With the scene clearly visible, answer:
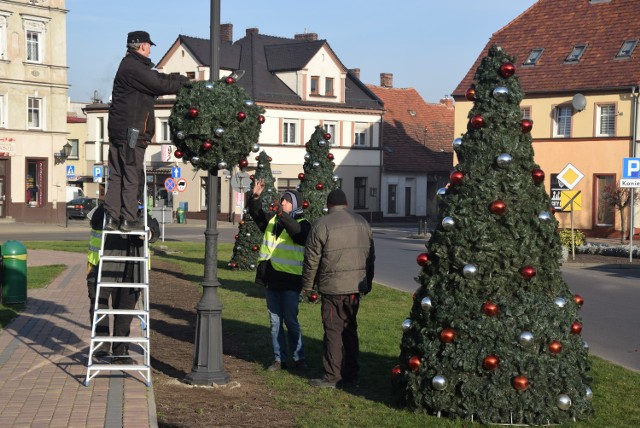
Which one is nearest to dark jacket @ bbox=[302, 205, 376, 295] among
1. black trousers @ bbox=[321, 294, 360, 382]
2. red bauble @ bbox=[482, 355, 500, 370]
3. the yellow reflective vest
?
black trousers @ bbox=[321, 294, 360, 382]

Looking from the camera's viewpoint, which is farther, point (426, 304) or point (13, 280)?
point (13, 280)

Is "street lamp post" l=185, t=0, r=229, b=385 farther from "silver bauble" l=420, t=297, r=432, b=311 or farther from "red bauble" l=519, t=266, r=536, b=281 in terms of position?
"red bauble" l=519, t=266, r=536, b=281

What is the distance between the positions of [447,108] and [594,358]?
64.2 m

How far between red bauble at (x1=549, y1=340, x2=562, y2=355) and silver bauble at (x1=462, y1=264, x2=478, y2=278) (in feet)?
2.73

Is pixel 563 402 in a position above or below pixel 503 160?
below

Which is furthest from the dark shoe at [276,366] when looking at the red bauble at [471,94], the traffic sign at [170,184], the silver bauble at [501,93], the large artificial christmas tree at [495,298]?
the traffic sign at [170,184]

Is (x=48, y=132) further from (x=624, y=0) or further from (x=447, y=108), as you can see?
(x=447, y=108)

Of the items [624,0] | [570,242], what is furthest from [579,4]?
[570,242]

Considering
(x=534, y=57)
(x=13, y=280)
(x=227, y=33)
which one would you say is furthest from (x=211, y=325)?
(x=227, y=33)

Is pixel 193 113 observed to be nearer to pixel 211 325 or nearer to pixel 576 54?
pixel 211 325

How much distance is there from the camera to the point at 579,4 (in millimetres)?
46625

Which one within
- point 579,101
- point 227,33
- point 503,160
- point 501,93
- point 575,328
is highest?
point 227,33

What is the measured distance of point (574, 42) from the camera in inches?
1788

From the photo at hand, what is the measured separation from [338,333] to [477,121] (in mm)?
2547
